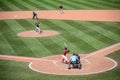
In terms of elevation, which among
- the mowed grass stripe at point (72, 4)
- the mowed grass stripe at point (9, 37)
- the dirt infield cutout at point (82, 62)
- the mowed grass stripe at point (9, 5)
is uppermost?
the dirt infield cutout at point (82, 62)

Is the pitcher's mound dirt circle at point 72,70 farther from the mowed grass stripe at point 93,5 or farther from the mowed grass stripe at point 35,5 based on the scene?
the mowed grass stripe at point 35,5

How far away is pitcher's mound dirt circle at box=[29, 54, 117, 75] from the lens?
26.1 metres

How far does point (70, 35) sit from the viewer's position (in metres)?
41.0

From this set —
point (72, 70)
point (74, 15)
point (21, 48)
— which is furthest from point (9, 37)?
point (74, 15)

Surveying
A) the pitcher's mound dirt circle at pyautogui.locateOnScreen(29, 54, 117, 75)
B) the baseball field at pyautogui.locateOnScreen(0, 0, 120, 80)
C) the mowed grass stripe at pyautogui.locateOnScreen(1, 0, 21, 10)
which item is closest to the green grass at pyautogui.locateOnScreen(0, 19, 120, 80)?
the baseball field at pyautogui.locateOnScreen(0, 0, 120, 80)

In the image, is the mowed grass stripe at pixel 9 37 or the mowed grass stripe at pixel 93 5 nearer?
the mowed grass stripe at pixel 9 37

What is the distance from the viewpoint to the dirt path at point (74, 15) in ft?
174

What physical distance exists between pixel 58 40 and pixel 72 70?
39.9 ft

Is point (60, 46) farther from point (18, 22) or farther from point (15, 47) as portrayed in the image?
point (18, 22)

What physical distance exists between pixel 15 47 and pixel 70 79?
43.9ft

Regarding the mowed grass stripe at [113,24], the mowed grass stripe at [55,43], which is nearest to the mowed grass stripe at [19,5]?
the mowed grass stripe at [113,24]

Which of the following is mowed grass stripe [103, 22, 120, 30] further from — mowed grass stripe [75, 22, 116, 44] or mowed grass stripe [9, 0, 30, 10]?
mowed grass stripe [9, 0, 30, 10]

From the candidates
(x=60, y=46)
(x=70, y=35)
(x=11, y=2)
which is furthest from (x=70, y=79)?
(x=11, y=2)

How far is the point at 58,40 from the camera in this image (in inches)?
1518
